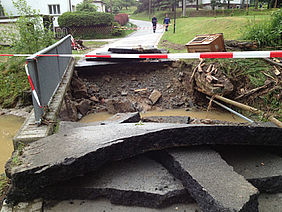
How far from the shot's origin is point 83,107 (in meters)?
8.20

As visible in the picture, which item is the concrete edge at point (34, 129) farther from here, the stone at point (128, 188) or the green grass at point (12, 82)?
the green grass at point (12, 82)

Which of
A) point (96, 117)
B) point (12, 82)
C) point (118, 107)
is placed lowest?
point (96, 117)

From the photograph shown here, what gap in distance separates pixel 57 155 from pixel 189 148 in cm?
161

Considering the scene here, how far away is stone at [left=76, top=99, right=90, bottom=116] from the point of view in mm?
8016

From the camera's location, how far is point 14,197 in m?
2.69

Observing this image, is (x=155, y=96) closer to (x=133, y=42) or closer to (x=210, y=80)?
(x=210, y=80)

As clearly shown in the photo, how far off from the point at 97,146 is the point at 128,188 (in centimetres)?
59

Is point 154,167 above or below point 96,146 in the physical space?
below

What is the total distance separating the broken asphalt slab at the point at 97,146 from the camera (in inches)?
101

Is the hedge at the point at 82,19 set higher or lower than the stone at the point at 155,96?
higher

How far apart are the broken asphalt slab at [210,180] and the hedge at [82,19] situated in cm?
2466

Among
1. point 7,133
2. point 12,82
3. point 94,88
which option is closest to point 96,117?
point 94,88

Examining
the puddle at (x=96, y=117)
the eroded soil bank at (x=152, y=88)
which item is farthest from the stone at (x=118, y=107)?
the puddle at (x=96, y=117)

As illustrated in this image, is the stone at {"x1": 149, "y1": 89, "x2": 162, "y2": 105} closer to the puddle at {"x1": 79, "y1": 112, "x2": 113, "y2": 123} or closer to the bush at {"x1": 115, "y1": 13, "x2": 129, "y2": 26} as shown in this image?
the puddle at {"x1": 79, "y1": 112, "x2": 113, "y2": 123}
